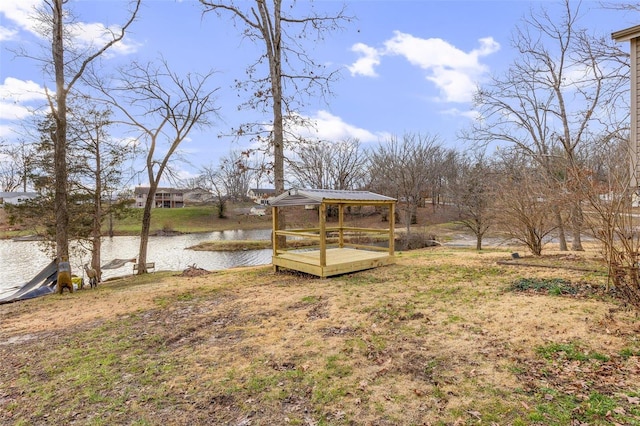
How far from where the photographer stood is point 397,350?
132 inches

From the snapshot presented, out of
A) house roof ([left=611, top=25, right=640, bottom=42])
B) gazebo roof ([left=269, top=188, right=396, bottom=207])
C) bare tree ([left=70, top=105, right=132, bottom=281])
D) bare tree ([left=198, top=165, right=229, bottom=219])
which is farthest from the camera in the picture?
bare tree ([left=198, top=165, right=229, bottom=219])

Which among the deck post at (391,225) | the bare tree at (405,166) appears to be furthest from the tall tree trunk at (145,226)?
the bare tree at (405,166)

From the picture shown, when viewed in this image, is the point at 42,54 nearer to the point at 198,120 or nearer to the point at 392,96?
the point at 198,120

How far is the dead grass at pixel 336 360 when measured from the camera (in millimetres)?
2426

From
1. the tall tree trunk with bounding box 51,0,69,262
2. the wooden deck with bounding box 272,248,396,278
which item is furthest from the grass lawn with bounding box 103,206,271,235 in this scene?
the wooden deck with bounding box 272,248,396,278

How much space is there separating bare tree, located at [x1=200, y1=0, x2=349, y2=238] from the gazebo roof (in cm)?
209

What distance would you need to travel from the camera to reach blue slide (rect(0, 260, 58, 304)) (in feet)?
24.9

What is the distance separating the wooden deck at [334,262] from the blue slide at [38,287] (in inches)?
225

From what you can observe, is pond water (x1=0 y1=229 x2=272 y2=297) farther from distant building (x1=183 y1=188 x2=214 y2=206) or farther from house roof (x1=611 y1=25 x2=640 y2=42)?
distant building (x1=183 y1=188 x2=214 y2=206)

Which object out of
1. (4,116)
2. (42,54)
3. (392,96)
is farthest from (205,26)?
(392,96)

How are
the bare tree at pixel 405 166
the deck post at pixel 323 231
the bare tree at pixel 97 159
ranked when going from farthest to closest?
the bare tree at pixel 405 166
the bare tree at pixel 97 159
the deck post at pixel 323 231

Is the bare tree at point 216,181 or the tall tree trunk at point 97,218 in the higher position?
the bare tree at point 216,181

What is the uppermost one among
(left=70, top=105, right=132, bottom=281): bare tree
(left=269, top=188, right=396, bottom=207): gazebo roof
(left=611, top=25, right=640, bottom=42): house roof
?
(left=611, top=25, right=640, bottom=42): house roof

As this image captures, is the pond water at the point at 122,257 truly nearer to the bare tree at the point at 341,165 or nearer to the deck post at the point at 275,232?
the deck post at the point at 275,232
